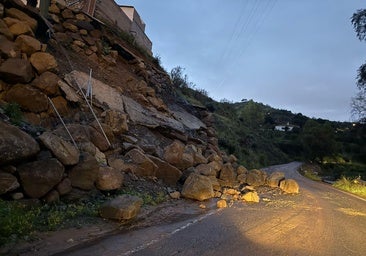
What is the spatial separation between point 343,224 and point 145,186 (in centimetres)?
594

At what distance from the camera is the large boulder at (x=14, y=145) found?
632 cm

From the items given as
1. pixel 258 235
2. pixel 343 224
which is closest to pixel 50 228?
pixel 258 235

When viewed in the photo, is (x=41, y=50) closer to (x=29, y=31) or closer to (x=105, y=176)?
(x=29, y=31)

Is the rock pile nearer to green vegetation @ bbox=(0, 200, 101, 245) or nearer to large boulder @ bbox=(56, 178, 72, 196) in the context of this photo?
large boulder @ bbox=(56, 178, 72, 196)

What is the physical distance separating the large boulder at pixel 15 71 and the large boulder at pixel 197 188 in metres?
6.03

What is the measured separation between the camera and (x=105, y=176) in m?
8.62

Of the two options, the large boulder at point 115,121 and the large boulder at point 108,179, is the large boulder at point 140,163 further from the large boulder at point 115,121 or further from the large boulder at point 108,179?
the large boulder at point 108,179

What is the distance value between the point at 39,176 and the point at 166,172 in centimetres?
588

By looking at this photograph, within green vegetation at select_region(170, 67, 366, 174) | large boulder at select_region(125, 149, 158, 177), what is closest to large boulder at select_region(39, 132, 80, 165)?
large boulder at select_region(125, 149, 158, 177)

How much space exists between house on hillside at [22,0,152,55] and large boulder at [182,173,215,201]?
39.3 feet

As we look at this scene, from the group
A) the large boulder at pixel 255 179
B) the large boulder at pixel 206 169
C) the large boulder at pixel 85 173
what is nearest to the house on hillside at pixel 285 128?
the large boulder at pixel 255 179

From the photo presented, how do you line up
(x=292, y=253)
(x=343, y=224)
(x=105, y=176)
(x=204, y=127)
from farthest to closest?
(x=204, y=127) → (x=343, y=224) → (x=105, y=176) → (x=292, y=253)

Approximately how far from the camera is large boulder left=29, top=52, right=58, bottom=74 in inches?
402

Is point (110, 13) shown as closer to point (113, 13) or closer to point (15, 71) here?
point (113, 13)
